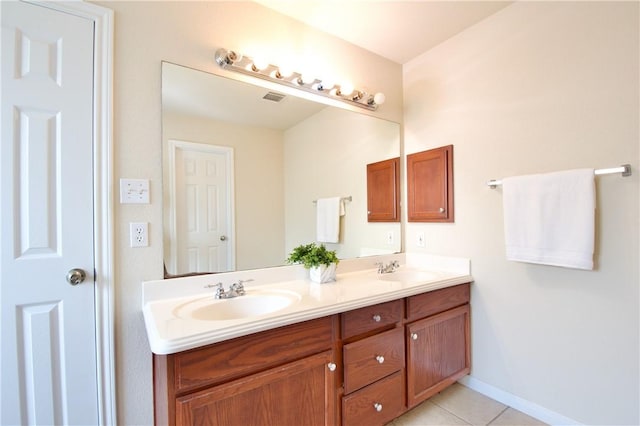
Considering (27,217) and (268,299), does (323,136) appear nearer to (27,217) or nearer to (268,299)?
(268,299)

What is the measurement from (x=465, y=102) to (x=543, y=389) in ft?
5.76

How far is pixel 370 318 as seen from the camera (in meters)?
1.38

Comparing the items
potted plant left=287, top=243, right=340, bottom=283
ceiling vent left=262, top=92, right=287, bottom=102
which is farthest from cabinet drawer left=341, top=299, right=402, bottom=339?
ceiling vent left=262, top=92, right=287, bottom=102

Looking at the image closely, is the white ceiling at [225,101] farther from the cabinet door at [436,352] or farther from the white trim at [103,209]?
the cabinet door at [436,352]

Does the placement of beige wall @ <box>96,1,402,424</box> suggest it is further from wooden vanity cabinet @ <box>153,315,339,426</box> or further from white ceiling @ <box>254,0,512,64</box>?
white ceiling @ <box>254,0,512,64</box>

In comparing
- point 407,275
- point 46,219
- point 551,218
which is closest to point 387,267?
point 407,275

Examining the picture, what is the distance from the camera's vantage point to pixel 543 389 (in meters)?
1.57

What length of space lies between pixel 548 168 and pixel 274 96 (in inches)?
61.7

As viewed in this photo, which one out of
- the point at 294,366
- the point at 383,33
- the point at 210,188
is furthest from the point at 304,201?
the point at 383,33

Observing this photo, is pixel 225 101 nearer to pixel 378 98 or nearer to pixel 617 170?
pixel 378 98

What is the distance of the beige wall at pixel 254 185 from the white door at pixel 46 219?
47 cm

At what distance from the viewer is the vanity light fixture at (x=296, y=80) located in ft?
4.75

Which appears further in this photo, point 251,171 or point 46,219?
point 251,171

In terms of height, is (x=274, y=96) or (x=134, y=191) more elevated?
(x=274, y=96)
